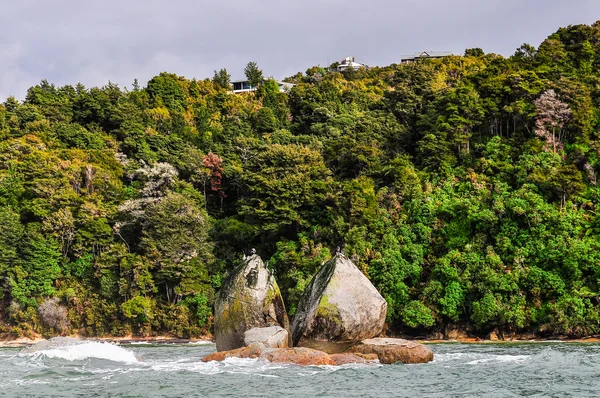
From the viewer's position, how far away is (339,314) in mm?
27391

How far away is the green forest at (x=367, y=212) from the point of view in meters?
44.6


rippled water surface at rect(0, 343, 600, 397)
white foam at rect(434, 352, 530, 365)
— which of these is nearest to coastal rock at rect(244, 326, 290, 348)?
rippled water surface at rect(0, 343, 600, 397)

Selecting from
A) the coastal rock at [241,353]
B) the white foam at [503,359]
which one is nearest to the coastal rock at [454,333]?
the white foam at [503,359]

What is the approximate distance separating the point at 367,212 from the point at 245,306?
947 inches

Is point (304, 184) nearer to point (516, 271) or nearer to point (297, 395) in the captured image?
point (516, 271)

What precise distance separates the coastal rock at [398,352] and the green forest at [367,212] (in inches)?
695

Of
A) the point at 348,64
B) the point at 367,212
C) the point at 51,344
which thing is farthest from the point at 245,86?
the point at 51,344

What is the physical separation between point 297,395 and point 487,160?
38613mm

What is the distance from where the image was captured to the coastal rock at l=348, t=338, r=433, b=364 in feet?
85.7

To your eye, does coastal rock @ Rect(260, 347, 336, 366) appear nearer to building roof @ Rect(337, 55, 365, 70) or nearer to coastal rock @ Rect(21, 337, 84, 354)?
coastal rock @ Rect(21, 337, 84, 354)

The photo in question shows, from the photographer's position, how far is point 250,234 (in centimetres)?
5747

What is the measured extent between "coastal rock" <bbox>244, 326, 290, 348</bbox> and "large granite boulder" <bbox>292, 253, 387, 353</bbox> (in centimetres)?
98

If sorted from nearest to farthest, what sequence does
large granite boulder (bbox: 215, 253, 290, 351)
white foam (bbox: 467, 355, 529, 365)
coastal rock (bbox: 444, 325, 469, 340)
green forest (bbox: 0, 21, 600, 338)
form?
white foam (bbox: 467, 355, 529, 365) → large granite boulder (bbox: 215, 253, 290, 351) → coastal rock (bbox: 444, 325, 469, 340) → green forest (bbox: 0, 21, 600, 338)

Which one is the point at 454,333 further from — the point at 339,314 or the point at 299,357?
the point at 299,357
